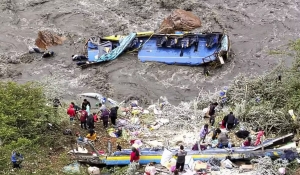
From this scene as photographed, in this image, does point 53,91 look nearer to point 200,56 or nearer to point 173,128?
point 173,128

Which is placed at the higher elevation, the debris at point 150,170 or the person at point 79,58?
the debris at point 150,170

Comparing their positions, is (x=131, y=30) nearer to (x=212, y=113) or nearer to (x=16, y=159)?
(x=212, y=113)

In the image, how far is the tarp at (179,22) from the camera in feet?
78.3

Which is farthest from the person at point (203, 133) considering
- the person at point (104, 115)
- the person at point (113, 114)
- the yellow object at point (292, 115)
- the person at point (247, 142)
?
the person at point (104, 115)

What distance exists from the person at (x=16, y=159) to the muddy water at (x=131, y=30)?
14.9ft

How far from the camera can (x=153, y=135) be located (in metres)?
16.1

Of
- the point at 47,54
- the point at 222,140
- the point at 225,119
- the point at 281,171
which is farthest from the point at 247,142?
the point at 47,54

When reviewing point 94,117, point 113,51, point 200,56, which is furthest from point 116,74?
point 94,117

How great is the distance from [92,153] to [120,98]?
650cm

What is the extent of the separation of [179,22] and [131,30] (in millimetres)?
2939

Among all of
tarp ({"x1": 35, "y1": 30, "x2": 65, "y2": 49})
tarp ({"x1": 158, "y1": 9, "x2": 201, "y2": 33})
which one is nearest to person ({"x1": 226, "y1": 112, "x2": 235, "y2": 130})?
tarp ({"x1": 158, "y1": 9, "x2": 201, "y2": 33})

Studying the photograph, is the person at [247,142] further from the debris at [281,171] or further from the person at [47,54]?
the person at [47,54]

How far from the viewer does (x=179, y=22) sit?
24.0 m

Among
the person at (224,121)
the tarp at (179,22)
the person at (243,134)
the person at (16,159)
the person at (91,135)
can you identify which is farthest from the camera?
the tarp at (179,22)
